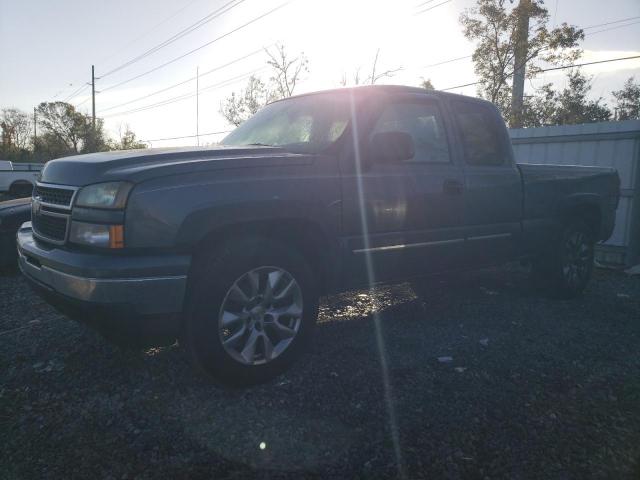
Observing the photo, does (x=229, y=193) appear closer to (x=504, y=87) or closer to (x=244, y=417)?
(x=244, y=417)

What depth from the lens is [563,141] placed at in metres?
7.95

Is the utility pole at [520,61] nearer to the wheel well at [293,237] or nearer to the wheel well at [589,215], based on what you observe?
the wheel well at [589,215]

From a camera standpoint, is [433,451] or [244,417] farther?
[244,417]

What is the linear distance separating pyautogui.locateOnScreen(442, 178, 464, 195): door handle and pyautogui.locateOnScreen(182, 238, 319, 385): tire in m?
1.47

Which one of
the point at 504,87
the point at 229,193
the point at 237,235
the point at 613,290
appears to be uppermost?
the point at 504,87

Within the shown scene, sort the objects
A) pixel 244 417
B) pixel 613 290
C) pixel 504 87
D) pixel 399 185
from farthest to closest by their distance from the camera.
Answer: pixel 504 87
pixel 613 290
pixel 399 185
pixel 244 417

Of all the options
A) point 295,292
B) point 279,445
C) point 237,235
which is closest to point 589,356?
point 295,292

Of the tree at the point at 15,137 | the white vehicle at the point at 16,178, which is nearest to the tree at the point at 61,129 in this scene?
the tree at the point at 15,137

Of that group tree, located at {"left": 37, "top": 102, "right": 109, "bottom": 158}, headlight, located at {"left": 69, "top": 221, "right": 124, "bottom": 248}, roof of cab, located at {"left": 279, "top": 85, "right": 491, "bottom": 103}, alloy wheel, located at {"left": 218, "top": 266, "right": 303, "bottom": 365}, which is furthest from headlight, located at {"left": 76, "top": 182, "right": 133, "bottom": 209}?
tree, located at {"left": 37, "top": 102, "right": 109, "bottom": 158}

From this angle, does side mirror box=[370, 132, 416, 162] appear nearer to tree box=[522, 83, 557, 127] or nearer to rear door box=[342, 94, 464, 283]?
rear door box=[342, 94, 464, 283]

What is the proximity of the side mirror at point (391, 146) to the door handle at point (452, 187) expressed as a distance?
655 millimetres

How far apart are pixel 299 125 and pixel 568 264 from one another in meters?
3.51

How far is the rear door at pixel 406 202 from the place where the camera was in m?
3.24

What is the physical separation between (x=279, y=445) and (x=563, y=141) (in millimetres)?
7730
